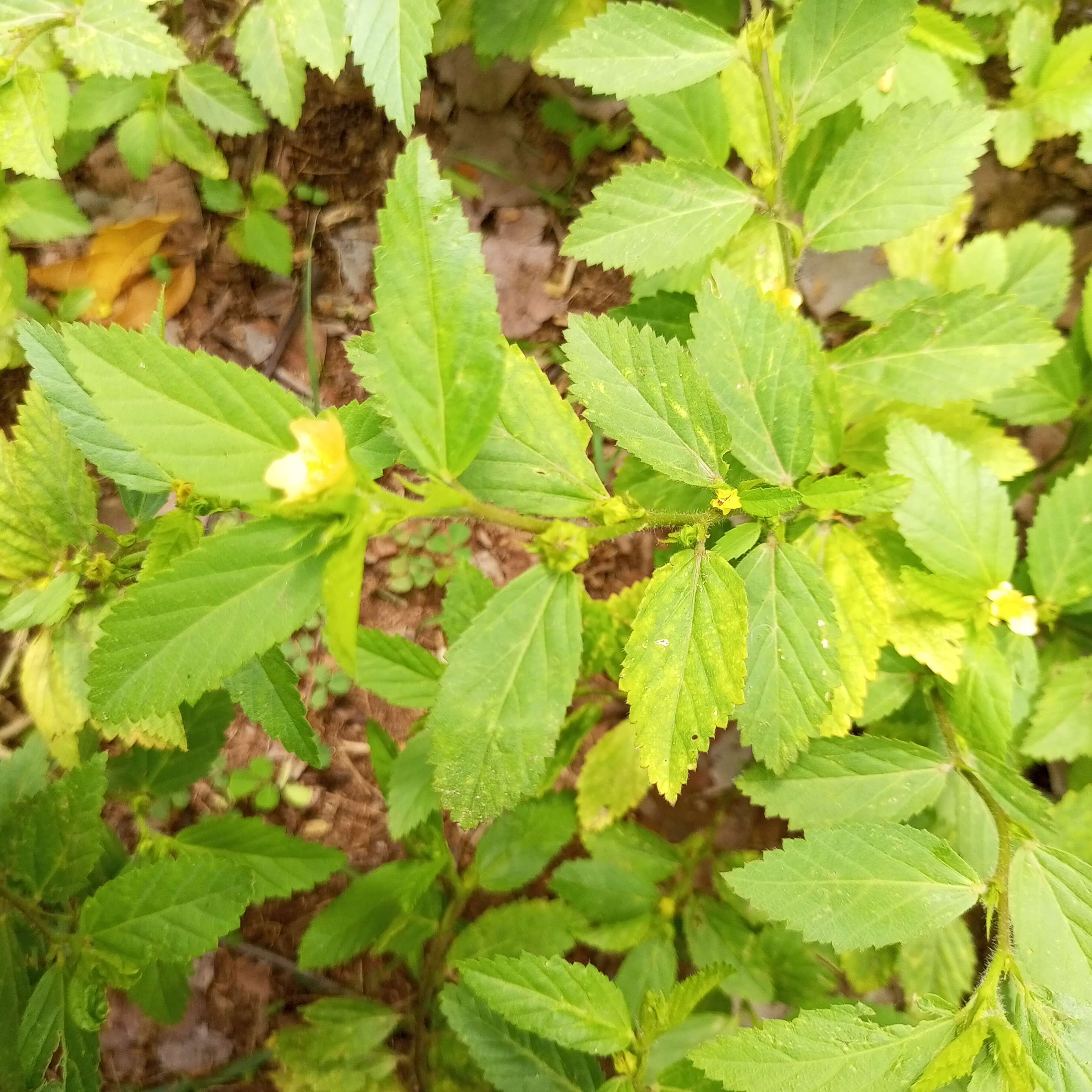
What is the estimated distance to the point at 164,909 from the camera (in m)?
1.35

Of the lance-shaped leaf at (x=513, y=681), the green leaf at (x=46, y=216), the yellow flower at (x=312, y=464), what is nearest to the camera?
the yellow flower at (x=312, y=464)

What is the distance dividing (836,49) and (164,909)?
75.4 inches

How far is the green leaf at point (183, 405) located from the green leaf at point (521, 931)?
4.77ft

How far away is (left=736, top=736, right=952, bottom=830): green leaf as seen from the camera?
1412 mm

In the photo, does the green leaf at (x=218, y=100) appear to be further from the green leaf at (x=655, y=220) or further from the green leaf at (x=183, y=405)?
the green leaf at (x=183, y=405)

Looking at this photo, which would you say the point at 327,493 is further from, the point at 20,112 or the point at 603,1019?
the point at 20,112

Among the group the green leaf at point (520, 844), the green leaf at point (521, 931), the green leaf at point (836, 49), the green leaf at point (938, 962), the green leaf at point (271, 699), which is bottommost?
the green leaf at point (938, 962)

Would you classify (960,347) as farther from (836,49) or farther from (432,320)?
(432,320)

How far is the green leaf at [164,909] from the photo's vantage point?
1.33 metres

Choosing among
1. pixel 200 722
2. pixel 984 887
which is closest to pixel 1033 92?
pixel 984 887

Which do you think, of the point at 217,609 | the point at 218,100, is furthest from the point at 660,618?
the point at 218,100

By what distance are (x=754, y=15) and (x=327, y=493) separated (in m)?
1.39

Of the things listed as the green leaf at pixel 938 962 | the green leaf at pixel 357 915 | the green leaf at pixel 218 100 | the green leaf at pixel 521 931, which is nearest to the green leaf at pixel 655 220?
the green leaf at pixel 218 100

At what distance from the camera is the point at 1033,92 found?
77.0 inches
